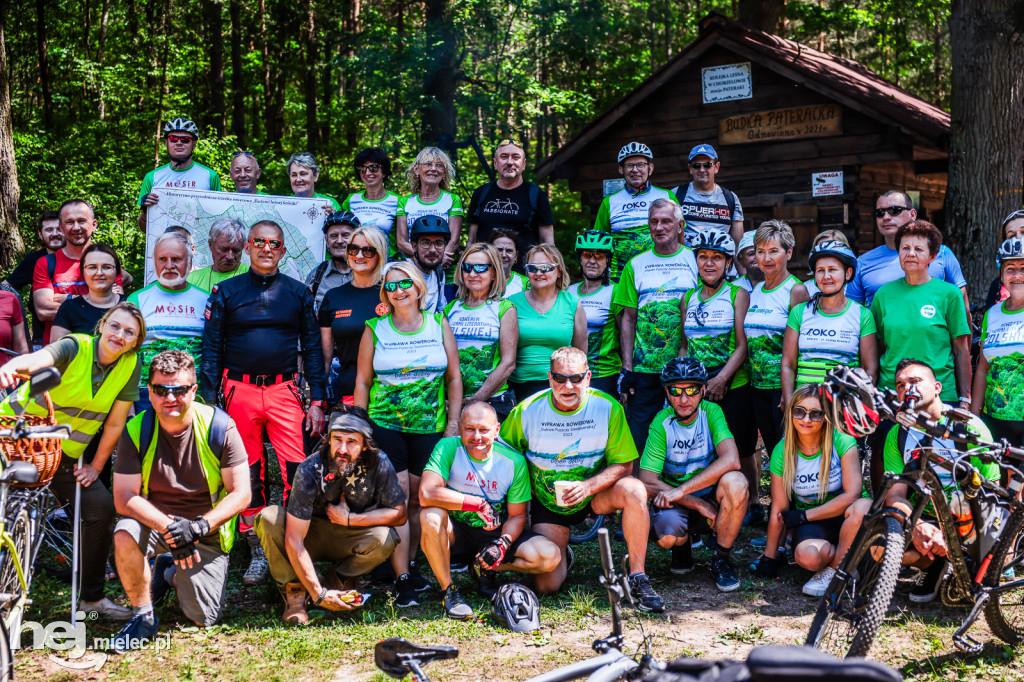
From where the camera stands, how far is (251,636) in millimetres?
4617

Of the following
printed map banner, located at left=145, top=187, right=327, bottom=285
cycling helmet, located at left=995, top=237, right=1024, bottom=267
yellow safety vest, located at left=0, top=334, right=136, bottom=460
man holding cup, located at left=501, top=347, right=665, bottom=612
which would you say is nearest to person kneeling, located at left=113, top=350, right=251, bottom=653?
yellow safety vest, located at left=0, top=334, right=136, bottom=460

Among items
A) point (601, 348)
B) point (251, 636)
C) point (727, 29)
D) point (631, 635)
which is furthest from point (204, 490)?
point (727, 29)

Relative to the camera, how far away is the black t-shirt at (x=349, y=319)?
18.7 feet

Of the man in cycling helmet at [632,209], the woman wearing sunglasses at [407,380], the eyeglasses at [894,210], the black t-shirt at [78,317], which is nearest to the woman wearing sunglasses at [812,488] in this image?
the eyeglasses at [894,210]

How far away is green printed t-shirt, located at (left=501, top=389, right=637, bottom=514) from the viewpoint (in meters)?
5.18

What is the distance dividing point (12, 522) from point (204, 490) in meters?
1.06

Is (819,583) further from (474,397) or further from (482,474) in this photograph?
(474,397)

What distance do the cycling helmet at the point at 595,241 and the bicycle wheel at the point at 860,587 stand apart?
3.14 m

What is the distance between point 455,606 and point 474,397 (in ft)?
4.70

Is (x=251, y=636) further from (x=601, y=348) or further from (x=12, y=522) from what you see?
(x=601, y=348)

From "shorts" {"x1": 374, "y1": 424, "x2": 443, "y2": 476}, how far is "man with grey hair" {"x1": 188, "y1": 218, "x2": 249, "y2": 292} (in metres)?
1.76

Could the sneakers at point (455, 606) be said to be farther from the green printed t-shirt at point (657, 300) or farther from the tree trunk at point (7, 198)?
the tree trunk at point (7, 198)

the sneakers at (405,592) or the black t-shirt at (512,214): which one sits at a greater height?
the black t-shirt at (512,214)

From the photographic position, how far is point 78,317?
5.74 m
